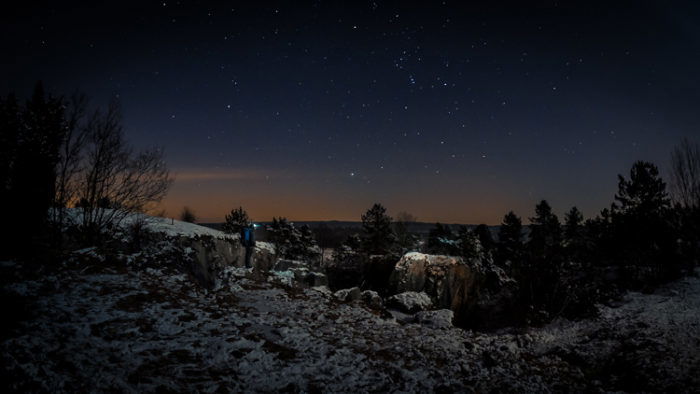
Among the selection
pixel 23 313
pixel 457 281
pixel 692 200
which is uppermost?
pixel 692 200

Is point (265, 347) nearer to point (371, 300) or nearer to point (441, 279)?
point (371, 300)

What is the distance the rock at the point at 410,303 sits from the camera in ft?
47.4

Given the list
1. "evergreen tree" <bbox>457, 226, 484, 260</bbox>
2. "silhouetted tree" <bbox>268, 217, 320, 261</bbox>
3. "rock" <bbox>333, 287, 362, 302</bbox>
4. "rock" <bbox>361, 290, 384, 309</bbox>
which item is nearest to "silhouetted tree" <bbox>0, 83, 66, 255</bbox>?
"rock" <bbox>333, 287, 362, 302</bbox>

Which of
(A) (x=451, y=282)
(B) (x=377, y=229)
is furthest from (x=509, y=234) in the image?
(A) (x=451, y=282)

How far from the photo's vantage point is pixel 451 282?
19.4 meters

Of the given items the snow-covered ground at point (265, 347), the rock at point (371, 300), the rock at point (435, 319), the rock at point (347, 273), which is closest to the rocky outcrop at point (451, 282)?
the rock at point (347, 273)

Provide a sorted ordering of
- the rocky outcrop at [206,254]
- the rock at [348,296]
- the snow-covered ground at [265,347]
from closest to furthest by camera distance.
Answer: the snow-covered ground at [265,347]
the rocky outcrop at [206,254]
the rock at [348,296]

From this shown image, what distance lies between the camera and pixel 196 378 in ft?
15.8

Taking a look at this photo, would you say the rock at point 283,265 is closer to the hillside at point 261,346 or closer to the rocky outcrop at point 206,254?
the rocky outcrop at point 206,254

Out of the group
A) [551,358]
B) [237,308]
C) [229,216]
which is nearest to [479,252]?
[551,358]

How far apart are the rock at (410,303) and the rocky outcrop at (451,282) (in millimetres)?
3834

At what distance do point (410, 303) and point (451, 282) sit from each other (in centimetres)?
610

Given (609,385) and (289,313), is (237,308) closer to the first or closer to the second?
(289,313)

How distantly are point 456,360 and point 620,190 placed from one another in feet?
89.4
